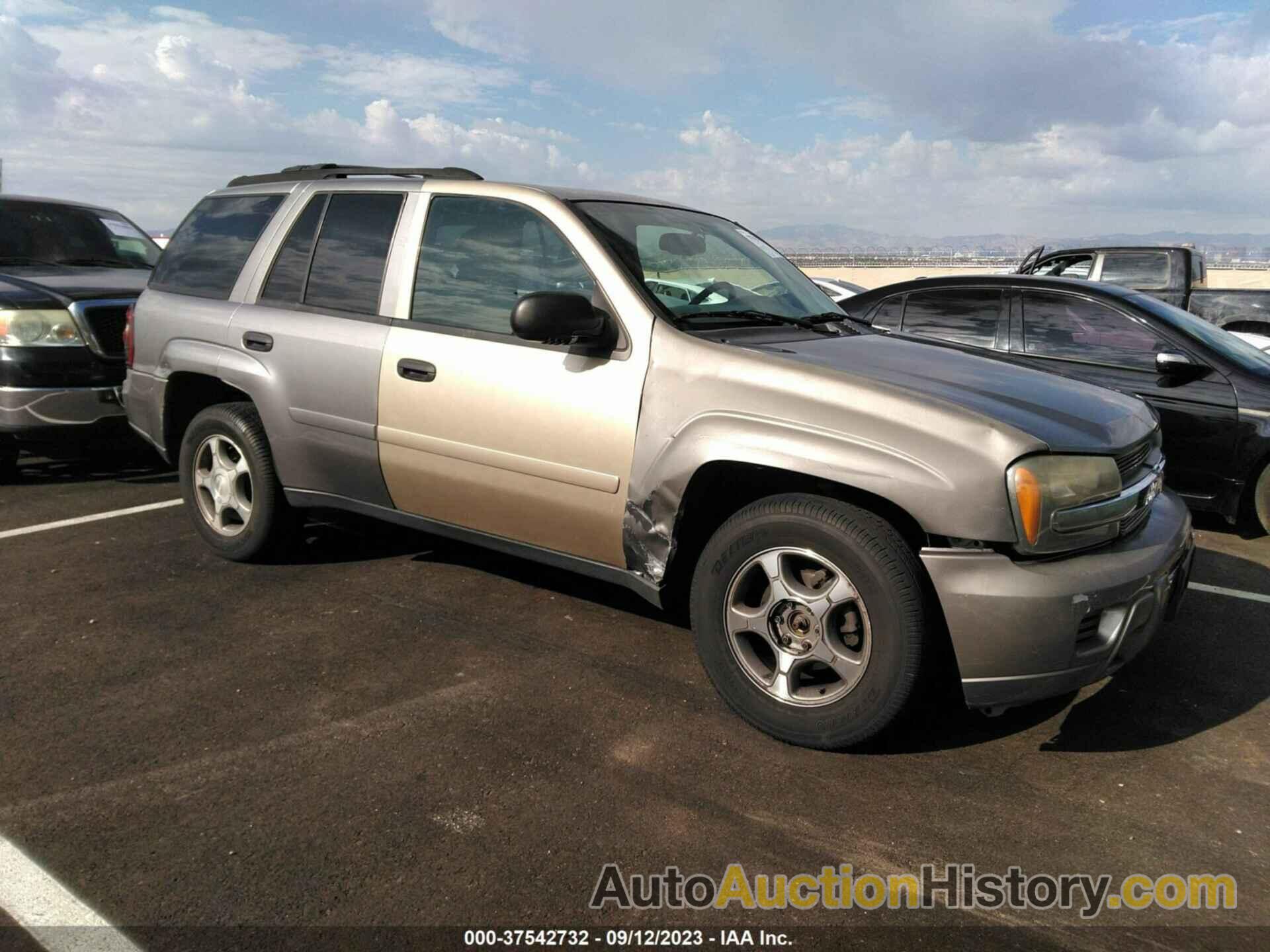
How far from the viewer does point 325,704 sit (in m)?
3.51

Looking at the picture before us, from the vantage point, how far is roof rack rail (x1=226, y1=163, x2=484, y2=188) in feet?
14.6

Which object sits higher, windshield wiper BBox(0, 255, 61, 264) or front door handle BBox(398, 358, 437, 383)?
front door handle BBox(398, 358, 437, 383)

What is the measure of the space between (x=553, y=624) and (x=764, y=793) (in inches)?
60.2

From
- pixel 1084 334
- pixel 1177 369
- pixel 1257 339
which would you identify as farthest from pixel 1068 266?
pixel 1177 369

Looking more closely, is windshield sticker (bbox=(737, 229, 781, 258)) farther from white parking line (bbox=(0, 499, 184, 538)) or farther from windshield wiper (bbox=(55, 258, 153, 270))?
windshield wiper (bbox=(55, 258, 153, 270))

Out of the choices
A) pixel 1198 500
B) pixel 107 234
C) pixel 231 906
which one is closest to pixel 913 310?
pixel 1198 500

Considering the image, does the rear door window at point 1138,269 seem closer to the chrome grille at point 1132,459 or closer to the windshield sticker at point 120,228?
the chrome grille at point 1132,459

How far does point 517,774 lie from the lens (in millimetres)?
3049

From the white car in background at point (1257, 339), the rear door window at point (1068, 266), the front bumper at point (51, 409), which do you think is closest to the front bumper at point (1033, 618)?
the front bumper at point (51, 409)

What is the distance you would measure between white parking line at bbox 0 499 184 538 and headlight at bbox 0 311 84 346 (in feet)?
3.97

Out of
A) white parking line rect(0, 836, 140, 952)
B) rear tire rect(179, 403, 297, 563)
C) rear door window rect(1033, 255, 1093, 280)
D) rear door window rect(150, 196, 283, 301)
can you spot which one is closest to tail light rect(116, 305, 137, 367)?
rear door window rect(150, 196, 283, 301)

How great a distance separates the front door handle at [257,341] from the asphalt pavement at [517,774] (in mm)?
1134

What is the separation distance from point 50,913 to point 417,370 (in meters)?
2.29

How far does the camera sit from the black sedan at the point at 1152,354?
5867mm
